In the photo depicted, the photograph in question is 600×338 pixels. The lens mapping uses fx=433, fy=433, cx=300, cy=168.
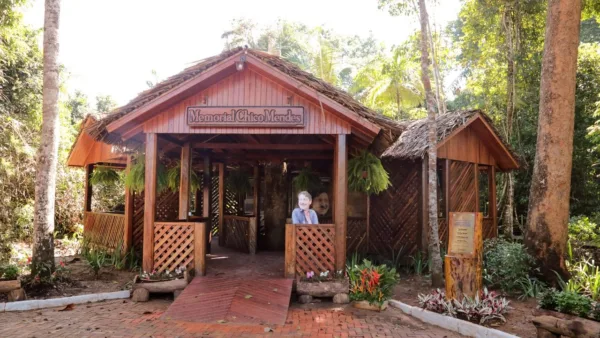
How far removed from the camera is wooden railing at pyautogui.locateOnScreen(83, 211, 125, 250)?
36.7 feet

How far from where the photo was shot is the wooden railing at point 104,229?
36.7ft

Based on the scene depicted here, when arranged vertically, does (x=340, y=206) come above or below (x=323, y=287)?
above

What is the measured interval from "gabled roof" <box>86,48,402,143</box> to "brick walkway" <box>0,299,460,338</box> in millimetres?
3026

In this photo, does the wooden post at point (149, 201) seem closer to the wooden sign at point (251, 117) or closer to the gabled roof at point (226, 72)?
the gabled roof at point (226, 72)

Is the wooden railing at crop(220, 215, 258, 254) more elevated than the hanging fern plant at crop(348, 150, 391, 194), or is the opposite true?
the hanging fern plant at crop(348, 150, 391, 194)

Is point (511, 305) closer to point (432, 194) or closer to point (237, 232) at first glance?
point (432, 194)

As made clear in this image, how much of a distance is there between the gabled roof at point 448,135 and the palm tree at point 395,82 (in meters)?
7.94

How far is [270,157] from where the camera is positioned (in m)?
11.1

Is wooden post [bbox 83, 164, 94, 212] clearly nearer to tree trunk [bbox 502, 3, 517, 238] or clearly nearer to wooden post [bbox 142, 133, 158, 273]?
wooden post [bbox 142, 133, 158, 273]

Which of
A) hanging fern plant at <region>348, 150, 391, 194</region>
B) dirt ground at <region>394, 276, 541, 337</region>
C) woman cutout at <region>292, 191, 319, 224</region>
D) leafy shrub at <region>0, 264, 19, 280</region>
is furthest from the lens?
hanging fern plant at <region>348, 150, 391, 194</region>

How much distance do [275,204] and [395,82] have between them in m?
11.1

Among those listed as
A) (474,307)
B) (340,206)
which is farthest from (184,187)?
(474,307)


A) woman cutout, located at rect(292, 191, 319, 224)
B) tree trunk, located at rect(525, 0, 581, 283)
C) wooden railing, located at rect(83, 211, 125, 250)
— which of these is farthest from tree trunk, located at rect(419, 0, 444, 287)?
wooden railing, located at rect(83, 211, 125, 250)

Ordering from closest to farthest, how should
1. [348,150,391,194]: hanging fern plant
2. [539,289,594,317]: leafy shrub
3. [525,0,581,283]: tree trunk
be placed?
[539,289,594,317]: leafy shrub → [525,0,581,283]: tree trunk → [348,150,391,194]: hanging fern plant
